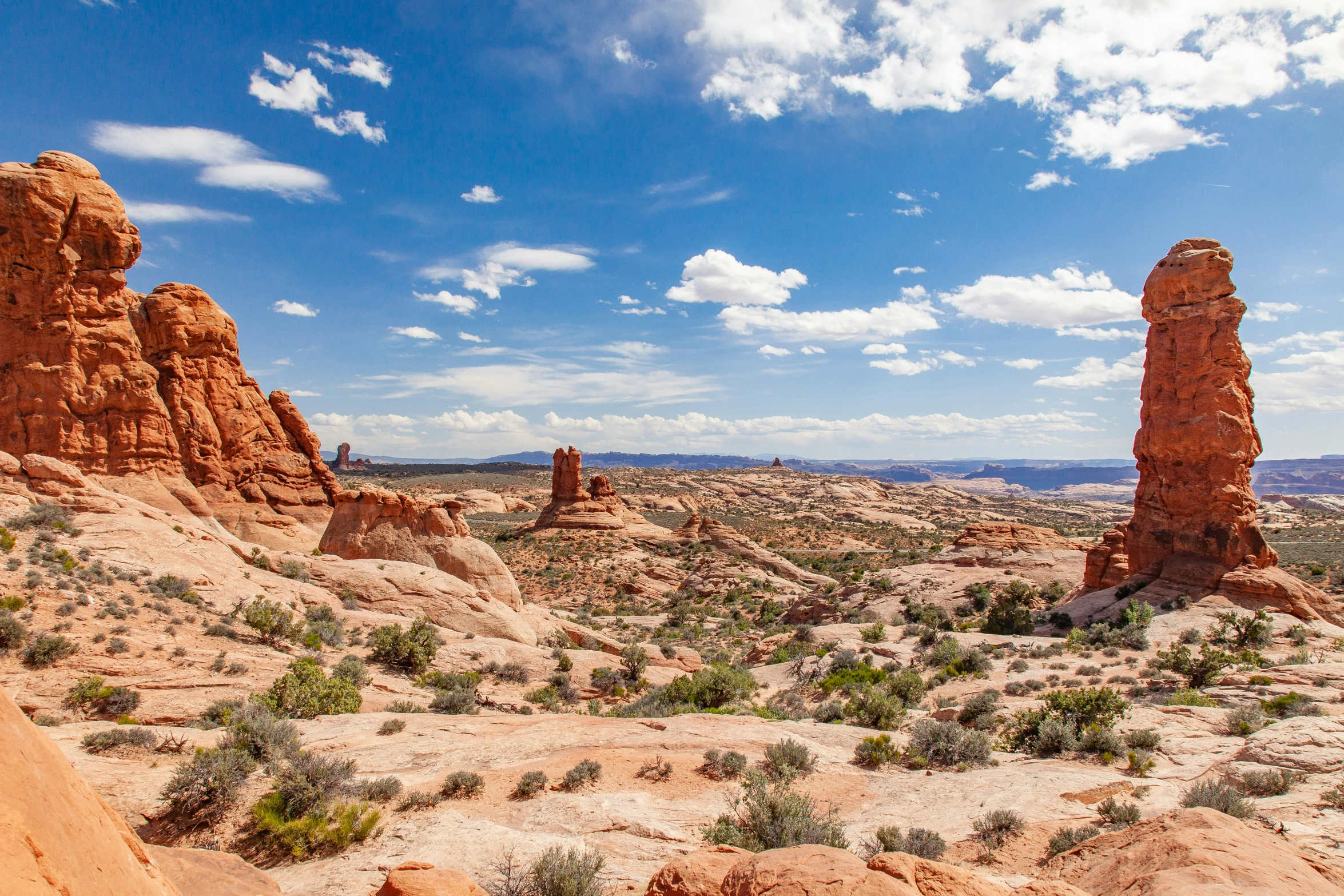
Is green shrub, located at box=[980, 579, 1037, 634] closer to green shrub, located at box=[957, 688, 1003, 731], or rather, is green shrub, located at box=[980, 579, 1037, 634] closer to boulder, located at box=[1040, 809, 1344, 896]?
green shrub, located at box=[957, 688, 1003, 731]

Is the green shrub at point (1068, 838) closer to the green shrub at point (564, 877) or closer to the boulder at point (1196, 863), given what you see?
the boulder at point (1196, 863)

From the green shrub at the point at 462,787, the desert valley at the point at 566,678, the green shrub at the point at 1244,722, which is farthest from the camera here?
the green shrub at the point at 1244,722

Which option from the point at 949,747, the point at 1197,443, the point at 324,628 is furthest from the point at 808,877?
the point at 1197,443

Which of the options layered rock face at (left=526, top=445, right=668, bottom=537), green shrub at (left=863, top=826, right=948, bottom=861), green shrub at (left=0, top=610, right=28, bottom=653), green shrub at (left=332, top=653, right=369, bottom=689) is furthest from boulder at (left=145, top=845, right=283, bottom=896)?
layered rock face at (left=526, top=445, right=668, bottom=537)

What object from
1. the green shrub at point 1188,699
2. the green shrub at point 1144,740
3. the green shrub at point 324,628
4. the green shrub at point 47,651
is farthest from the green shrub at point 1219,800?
the green shrub at point 47,651

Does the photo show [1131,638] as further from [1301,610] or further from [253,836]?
[253,836]

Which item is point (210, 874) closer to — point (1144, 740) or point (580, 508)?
point (1144, 740)

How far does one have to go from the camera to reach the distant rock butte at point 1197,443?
77.1ft

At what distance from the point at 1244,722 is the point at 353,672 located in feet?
57.2

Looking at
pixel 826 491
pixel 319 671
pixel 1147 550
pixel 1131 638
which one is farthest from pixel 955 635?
pixel 826 491

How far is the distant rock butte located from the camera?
23500mm

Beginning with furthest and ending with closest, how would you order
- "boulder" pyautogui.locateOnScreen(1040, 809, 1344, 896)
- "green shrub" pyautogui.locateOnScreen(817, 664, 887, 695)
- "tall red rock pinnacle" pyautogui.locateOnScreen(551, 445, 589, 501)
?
"tall red rock pinnacle" pyautogui.locateOnScreen(551, 445, 589, 501) < "green shrub" pyautogui.locateOnScreen(817, 664, 887, 695) < "boulder" pyautogui.locateOnScreen(1040, 809, 1344, 896)

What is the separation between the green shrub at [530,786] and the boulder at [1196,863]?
6.34m

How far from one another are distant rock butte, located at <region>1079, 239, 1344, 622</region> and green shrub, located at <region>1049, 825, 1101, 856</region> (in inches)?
817
